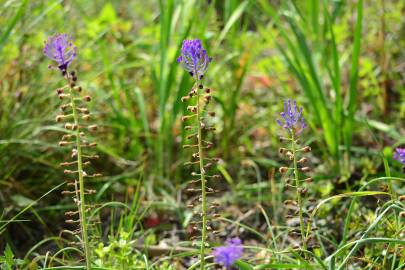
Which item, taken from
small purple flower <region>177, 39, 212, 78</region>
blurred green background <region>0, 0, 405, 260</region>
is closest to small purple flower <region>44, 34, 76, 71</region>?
small purple flower <region>177, 39, 212, 78</region>

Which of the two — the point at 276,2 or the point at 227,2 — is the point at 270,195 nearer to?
the point at 227,2

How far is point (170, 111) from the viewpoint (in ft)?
10.9

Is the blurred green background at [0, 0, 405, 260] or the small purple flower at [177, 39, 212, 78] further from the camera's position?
the blurred green background at [0, 0, 405, 260]

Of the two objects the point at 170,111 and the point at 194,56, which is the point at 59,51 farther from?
the point at 170,111

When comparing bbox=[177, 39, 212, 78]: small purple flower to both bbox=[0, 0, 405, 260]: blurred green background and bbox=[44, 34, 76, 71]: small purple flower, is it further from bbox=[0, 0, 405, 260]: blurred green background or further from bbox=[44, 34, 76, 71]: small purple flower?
bbox=[0, 0, 405, 260]: blurred green background

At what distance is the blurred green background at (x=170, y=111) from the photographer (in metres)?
2.92

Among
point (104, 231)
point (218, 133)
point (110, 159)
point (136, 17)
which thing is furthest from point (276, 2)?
point (104, 231)

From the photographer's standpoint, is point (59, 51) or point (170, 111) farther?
point (170, 111)

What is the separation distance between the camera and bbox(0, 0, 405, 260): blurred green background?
2.92 metres

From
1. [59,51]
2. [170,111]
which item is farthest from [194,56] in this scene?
[170,111]

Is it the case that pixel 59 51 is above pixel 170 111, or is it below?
above

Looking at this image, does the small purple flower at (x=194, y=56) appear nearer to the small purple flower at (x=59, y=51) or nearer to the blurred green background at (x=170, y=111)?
the small purple flower at (x=59, y=51)

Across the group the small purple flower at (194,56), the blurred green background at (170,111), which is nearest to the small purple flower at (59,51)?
the small purple flower at (194,56)

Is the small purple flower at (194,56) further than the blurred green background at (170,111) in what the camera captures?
No
